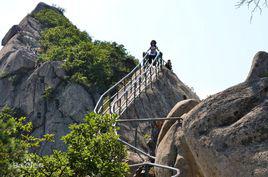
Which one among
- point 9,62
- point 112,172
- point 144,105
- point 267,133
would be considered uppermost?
point 9,62

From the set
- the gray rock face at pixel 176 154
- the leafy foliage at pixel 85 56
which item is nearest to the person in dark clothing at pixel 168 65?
the leafy foliage at pixel 85 56

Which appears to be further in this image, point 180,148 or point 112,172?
point 180,148

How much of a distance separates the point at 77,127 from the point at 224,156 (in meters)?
2.75

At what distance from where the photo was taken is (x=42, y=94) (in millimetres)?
31016

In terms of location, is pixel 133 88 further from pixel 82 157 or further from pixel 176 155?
pixel 82 157

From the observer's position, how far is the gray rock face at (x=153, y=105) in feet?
58.7

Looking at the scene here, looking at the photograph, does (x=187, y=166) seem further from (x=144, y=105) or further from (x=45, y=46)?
(x=45, y=46)

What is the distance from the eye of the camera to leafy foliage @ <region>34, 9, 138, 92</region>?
31266mm

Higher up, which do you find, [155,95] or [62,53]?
[62,53]

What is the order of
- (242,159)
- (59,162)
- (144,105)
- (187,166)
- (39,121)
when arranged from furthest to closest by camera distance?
(39,121) < (144,105) < (187,166) < (59,162) < (242,159)

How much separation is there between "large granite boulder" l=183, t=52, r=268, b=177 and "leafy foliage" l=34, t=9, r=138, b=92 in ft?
68.7

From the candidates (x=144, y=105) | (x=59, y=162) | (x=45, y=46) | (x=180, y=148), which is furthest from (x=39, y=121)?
(x=59, y=162)

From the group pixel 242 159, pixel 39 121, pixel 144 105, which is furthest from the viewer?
pixel 39 121

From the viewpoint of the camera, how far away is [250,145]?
8883 millimetres
